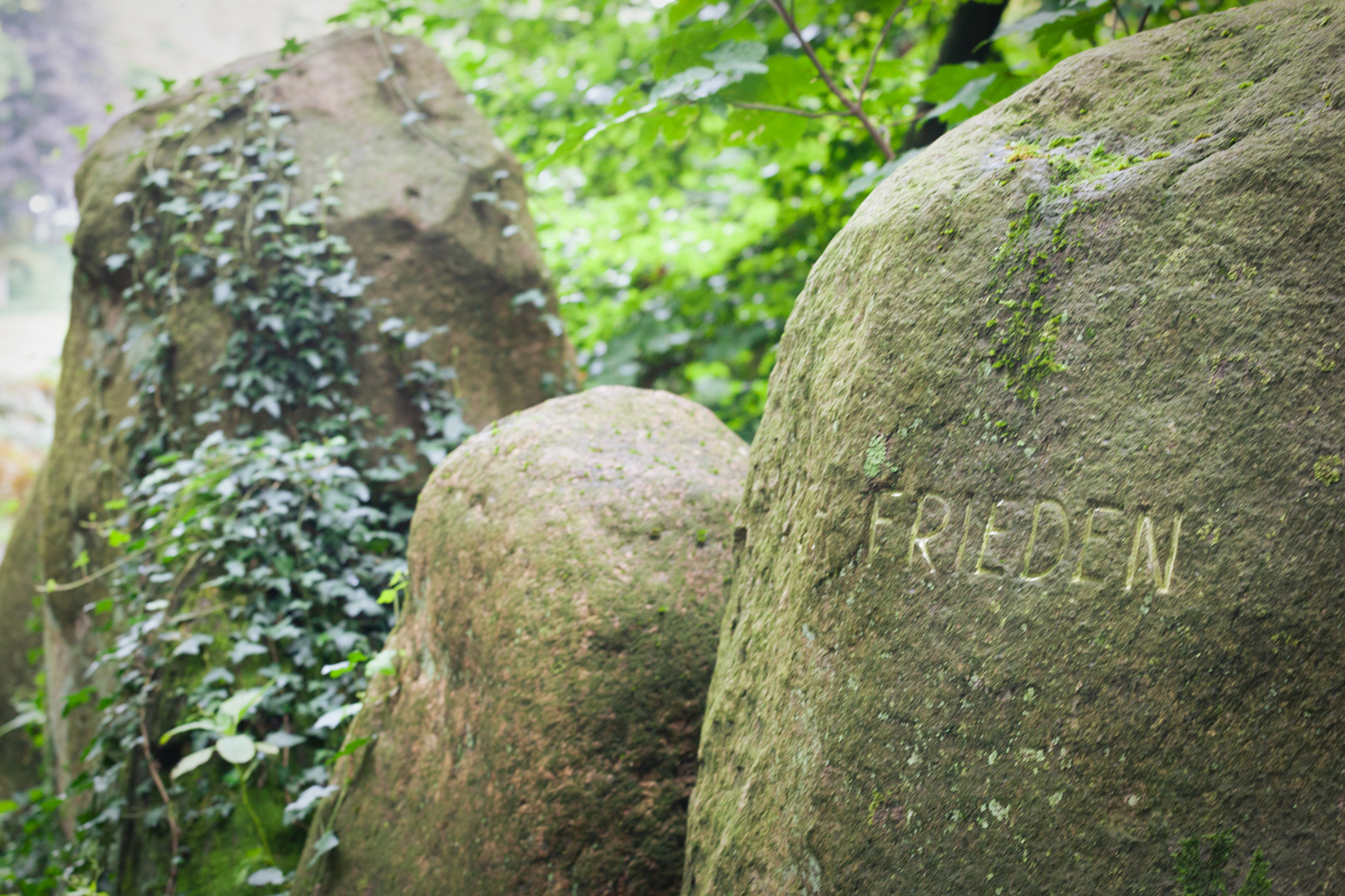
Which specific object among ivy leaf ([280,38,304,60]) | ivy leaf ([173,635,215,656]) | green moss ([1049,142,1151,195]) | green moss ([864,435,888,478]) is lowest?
green moss ([864,435,888,478])

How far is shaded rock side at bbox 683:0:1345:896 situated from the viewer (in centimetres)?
115

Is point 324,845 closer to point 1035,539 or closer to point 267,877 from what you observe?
point 267,877

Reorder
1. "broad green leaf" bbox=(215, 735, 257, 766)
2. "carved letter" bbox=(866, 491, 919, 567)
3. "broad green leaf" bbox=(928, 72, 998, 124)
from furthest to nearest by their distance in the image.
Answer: "broad green leaf" bbox=(215, 735, 257, 766) → "broad green leaf" bbox=(928, 72, 998, 124) → "carved letter" bbox=(866, 491, 919, 567)

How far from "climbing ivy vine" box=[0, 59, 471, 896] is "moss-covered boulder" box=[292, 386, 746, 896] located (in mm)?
227

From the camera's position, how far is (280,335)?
3.71 meters

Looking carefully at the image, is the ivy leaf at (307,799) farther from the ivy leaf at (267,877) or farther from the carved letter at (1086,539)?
the carved letter at (1086,539)

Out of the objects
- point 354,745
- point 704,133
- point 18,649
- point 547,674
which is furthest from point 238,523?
point 704,133

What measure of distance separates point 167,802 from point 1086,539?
3.14m

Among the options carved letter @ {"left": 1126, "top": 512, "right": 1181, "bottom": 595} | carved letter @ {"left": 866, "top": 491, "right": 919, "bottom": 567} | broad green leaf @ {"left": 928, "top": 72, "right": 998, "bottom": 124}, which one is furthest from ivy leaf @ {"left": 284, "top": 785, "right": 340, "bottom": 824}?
broad green leaf @ {"left": 928, "top": 72, "right": 998, "bottom": 124}

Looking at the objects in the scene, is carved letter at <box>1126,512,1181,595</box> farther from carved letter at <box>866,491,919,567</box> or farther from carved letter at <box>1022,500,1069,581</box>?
carved letter at <box>866,491,919,567</box>

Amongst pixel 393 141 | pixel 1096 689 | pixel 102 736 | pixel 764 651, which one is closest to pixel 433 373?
A: pixel 393 141

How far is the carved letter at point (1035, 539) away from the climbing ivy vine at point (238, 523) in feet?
6.05

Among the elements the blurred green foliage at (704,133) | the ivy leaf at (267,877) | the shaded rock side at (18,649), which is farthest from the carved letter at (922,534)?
the shaded rock side at (18,649)

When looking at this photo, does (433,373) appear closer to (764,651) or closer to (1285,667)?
(764,651)
